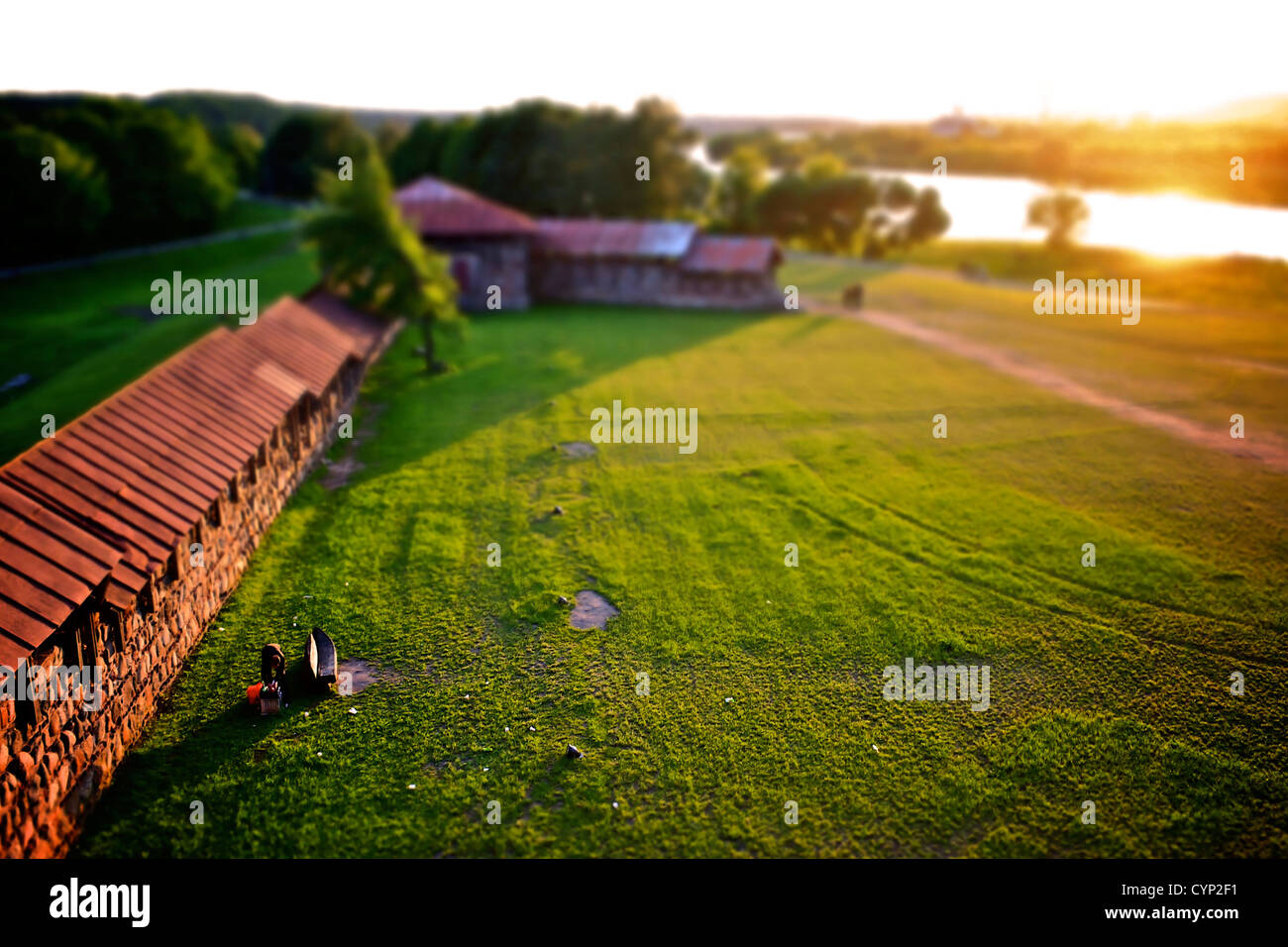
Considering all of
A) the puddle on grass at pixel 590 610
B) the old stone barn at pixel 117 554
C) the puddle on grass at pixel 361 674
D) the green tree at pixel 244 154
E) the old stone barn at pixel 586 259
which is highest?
the green tree at pixel 244 154

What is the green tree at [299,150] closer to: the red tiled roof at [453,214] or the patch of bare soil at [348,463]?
the red tiled roof at [453,214]

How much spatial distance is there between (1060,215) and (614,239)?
37882 millimetres

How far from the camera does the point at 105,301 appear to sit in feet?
120

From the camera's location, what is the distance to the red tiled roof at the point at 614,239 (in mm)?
45125

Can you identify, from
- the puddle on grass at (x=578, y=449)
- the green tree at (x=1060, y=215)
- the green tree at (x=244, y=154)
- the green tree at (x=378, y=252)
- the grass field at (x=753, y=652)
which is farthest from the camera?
the green tree at (x=244, y=154)

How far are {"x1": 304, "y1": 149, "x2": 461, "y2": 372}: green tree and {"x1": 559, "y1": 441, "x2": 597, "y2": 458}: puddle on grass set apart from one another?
10.2 meters

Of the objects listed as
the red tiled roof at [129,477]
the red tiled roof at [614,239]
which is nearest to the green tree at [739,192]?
the red tiled roof at [614,239]

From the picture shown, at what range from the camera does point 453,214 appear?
43750 millimetres

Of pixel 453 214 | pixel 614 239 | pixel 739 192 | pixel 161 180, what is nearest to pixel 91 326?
pixel 453 214

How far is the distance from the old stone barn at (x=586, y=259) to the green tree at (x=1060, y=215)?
30772mm

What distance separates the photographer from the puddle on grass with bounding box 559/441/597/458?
22.3m

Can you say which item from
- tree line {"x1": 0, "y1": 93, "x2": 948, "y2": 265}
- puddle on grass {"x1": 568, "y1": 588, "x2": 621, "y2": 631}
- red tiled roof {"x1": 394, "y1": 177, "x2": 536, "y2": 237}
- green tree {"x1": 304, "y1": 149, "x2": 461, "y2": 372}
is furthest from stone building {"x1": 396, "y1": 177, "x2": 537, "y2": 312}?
puddle on grass {"x1": 568, "y1": 588, "x2": 621, "y2": 631}
